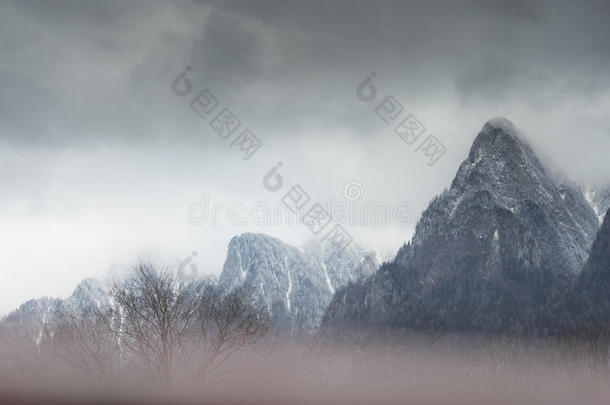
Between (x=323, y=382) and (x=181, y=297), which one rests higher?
(x=181, y=297)

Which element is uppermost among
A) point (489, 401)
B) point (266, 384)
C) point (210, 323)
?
point (210, 323)

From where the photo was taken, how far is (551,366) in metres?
111

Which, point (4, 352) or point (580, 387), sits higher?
point (4, 352)

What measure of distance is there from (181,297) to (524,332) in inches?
6854

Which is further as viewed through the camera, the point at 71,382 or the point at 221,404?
the point at 71,382

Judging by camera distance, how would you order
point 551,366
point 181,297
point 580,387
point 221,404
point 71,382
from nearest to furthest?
1. point 181,297
2. point 221,404
3. point 71,382
4. point 580,387
5. point 551,366

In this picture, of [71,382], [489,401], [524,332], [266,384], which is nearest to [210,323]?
[71,382]

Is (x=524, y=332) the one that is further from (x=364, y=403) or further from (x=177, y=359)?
(x=177, y=359)

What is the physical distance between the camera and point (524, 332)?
194 m

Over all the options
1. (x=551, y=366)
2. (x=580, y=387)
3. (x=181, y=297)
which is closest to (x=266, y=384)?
(x=181, y=297)

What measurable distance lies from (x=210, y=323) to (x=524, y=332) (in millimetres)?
169551

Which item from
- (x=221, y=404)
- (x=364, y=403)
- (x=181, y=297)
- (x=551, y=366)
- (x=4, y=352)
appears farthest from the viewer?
(x=551, y=366)

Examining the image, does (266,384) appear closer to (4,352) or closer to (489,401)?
(489,401)

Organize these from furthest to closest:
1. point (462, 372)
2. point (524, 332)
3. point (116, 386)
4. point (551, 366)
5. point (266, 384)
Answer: point (524, 332) < point (462, 372) < point (551, 366) < point (266, 384) < point (116, 386)
